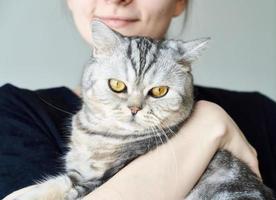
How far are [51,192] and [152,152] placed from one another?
23 centimetres

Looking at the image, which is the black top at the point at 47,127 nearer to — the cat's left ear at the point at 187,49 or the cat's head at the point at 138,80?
the cat's head at the point at 138,80

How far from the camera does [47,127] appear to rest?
3.72 ft

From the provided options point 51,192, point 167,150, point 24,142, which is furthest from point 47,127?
point 167,150

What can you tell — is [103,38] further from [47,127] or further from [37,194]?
[37,194]

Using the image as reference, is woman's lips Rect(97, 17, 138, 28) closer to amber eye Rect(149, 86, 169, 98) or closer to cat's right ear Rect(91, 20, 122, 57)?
cat's right ear Rect(91, 20, 122, 57)

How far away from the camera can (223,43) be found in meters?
2.28

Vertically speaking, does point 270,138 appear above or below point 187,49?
below

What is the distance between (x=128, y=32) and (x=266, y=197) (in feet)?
1.81

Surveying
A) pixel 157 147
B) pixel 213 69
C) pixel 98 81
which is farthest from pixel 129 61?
pixel 213 69

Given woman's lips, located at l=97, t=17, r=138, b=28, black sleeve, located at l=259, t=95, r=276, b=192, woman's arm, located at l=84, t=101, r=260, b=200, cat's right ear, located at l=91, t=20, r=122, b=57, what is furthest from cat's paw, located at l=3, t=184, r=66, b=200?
A: black sleeve, located at l=259, t=95, r=276, b=192

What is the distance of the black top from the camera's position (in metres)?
1.03

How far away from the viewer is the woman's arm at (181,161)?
3.03 ft

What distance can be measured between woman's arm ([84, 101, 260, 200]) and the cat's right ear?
244 millimetres

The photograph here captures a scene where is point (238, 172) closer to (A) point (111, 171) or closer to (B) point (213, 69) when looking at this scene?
(A) point (111, 171)
